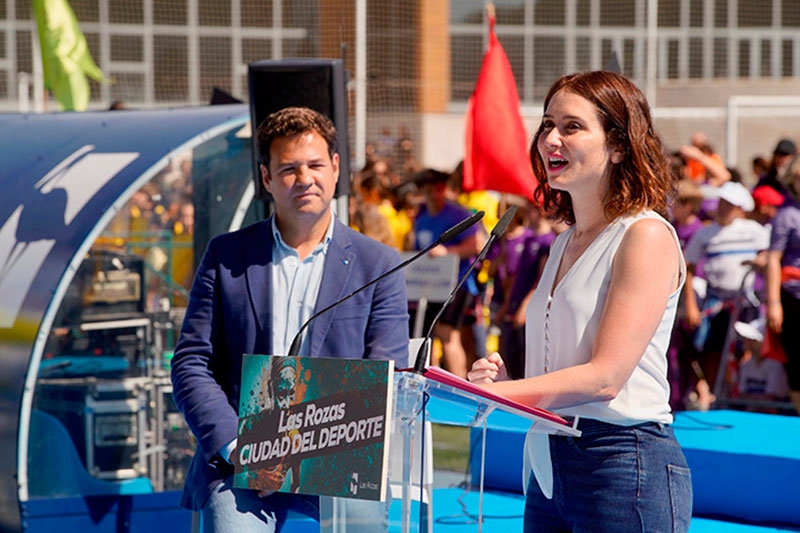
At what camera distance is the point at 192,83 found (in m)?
19.5

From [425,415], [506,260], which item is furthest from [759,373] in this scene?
[425,415]

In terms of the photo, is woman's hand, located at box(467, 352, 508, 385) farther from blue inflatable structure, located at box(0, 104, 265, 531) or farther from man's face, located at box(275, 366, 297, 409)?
blue inflatable structure, located at box(0, 104, 265, 531)

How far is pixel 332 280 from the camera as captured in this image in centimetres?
343

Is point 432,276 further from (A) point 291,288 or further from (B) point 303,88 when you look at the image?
(A) point 291,288

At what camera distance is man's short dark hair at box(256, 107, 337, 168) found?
343cm

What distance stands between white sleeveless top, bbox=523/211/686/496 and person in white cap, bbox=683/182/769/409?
21.0 feet

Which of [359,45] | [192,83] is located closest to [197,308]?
[359,45]

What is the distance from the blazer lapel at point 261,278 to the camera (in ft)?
11.0

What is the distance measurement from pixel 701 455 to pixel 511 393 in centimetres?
298

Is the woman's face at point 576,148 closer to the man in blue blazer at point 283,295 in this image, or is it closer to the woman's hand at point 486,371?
the woman's hand at point 486,371

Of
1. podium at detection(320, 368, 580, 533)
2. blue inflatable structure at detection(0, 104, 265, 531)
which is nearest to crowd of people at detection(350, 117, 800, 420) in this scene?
blue inflatable structure at detection(0, 104, 265, 531)

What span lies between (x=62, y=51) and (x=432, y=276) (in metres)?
3.58

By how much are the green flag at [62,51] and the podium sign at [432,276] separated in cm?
309

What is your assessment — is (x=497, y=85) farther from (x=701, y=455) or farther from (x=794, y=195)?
(x=701, y=455)
